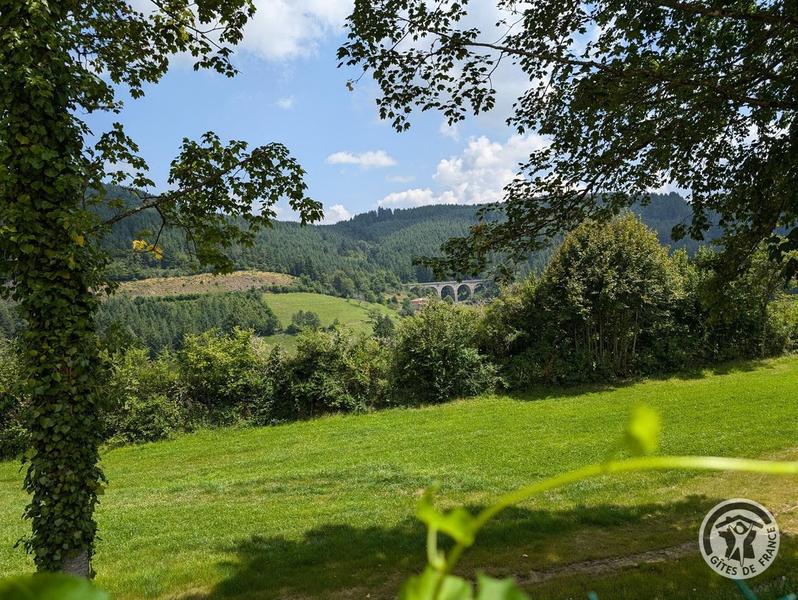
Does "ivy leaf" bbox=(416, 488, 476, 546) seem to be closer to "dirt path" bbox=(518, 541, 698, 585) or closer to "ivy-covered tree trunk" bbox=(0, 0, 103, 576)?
"ivy-covered tree trunk" bbox=(0, 0, 103, 576)

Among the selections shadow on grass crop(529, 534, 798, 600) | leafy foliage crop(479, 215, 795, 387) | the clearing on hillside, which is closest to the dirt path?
shadow on grass crop(529, 534, 798, 600)

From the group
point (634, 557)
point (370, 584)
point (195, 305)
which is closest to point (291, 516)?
point (370, 584)

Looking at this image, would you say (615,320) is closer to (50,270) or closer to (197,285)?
(50,270)

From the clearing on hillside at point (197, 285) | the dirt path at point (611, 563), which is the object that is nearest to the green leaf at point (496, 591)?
the dirt path at point (611, 563)

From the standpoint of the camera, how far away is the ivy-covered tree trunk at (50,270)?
14.2 ft

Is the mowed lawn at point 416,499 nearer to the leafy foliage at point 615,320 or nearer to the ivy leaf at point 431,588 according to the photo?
the leafy foliage at point 615,320

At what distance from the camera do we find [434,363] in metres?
20.7

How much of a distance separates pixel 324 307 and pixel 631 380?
98.0 meters

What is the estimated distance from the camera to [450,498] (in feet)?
31.7

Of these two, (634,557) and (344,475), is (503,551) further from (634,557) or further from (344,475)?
(344,475)

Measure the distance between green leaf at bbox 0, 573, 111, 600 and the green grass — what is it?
308ft

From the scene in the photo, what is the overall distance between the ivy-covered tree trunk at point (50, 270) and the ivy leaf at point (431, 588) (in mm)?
4947

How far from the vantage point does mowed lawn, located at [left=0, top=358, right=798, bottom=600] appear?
6.08m

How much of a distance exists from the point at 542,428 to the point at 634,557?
8.97 metres
